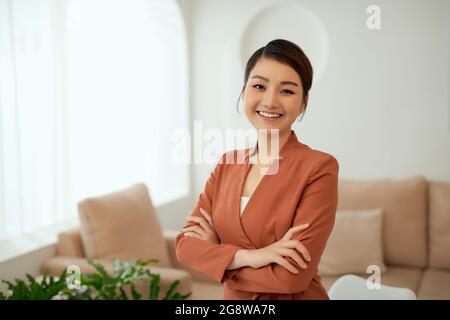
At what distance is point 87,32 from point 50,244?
703 millimetres

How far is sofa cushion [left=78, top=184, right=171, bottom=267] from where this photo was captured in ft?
4.83

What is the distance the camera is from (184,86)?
0.89 meters

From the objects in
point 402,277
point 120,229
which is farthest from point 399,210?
point 120,229

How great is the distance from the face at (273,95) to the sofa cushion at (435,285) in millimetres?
363

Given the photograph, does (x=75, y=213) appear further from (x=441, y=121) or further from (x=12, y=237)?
(x=441, y=121)

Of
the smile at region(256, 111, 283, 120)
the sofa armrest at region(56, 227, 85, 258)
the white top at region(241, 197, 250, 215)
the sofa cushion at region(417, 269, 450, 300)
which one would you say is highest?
the smile at region(256, 111, 283, 120)

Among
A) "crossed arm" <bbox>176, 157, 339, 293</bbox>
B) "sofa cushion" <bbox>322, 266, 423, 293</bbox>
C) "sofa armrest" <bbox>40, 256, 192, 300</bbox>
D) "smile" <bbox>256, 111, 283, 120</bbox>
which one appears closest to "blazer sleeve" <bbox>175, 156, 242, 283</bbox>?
"crossed arm" <bbox>176, 157, 339, 293</bbox>

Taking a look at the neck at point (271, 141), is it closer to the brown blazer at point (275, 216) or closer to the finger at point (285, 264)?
the brown blazer at point (275, 216)

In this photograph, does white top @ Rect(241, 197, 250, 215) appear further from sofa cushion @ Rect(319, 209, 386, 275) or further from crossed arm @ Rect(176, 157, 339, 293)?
sofa cushion @ Rect(319, 209, 386, 275)

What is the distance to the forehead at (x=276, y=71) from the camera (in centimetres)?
52

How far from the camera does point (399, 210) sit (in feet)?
4.15

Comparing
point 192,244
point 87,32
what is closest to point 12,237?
point 87,32

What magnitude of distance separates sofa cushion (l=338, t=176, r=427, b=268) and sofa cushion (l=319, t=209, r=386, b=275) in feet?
0.08

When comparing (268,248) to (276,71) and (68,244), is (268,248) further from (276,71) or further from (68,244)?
(68,244)
